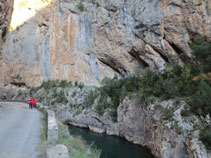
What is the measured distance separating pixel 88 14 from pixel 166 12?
12797 millimetres

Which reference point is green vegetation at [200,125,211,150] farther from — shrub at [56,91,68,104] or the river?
Answer: shrub at [56,91,68,104]

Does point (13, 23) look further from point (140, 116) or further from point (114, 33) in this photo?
point (140, 116)

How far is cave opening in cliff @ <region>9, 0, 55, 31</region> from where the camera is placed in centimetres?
3191

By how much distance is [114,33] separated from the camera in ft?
79.6

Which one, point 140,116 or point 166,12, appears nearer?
point 140,116

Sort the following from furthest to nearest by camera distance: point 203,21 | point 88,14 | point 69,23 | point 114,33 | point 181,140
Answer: point 69,23, point 88,14, point 114,33, point 203,21, point 181,140

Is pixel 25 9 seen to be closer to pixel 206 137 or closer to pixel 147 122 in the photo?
pixel 147 122

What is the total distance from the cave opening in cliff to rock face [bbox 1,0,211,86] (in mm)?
966

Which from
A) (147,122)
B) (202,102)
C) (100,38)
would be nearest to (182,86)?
(202,102)

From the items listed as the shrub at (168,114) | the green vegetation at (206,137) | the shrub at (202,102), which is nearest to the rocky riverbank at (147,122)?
the shrub at (168,114)

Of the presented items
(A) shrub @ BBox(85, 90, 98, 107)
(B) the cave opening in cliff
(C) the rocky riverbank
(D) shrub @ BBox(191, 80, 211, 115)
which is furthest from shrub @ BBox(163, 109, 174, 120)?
(B) the cave opening in cliff

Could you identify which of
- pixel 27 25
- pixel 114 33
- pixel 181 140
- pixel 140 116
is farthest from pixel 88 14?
pixel 181 140

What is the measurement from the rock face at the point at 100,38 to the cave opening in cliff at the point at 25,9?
38.0 inches

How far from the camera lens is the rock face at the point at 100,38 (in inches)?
728
